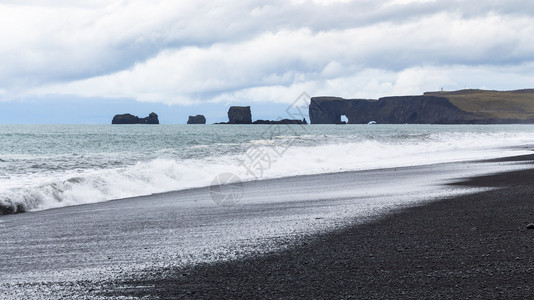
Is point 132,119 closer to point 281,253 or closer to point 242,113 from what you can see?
point 242,113

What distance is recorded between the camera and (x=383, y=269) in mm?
4367

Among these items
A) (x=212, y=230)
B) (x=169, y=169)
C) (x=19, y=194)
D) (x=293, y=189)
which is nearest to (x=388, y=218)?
(x=212, y=230)

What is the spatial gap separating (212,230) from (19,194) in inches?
204

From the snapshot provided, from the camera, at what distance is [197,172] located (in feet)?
56.3

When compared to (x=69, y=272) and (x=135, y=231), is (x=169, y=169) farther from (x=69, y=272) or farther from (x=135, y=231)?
(x=69, y=272)

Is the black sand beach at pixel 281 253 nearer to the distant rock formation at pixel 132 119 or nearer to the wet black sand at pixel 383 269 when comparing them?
the wet black sand at pixel 383 269

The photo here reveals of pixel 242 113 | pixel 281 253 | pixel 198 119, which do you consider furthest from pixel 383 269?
pixel 198 119

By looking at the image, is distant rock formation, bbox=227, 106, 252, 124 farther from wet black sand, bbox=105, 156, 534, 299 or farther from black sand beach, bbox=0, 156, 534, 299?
wet black sand, bbox=105, 156, 534, 299

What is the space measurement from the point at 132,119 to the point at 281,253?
164 meters

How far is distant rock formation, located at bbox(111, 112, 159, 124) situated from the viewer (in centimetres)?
16375

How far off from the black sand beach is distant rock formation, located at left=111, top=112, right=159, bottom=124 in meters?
159

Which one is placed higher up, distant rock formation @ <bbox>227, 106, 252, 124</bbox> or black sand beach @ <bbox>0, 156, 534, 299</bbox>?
distant rock formation @ <bbox>227, 106, 252, 124</bbox>

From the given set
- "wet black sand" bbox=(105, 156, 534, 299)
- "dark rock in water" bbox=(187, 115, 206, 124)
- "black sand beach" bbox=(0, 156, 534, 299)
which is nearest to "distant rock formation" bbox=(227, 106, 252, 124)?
"dark rock in water" bbox=(187, 115, 206, 124)

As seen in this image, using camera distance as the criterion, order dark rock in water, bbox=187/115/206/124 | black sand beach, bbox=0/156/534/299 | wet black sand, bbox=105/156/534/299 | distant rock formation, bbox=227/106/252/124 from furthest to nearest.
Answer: dark rock in water, bbox=187/115/206/124 < distant rock formation, bbox=227/106/252/124 < black sand beach, bbox=0/156/534/299 < wet black sand, bbox=105/156/534/299
